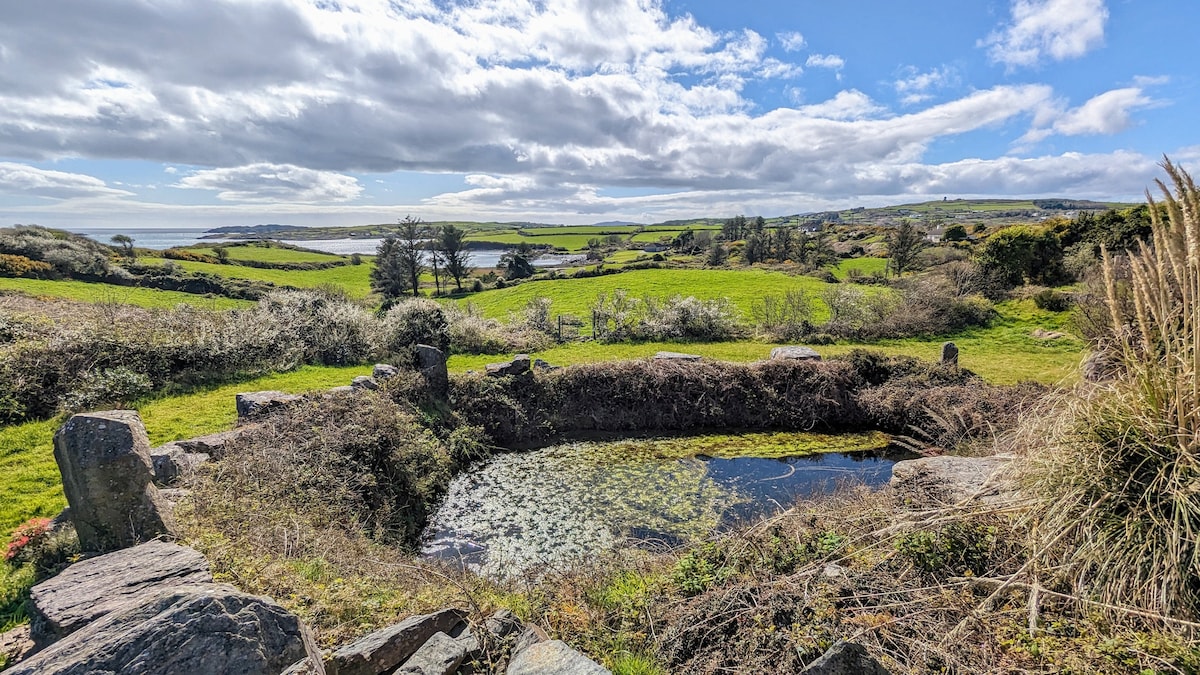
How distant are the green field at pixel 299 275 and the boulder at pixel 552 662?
32015mm

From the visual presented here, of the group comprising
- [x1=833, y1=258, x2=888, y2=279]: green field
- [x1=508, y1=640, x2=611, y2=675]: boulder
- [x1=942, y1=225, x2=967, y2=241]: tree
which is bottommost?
[x1=508, y1=640, x2=611, y2=675]: boulder

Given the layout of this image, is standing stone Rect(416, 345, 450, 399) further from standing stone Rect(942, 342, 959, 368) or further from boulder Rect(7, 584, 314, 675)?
standing stone Rect(942, 342, 959, 368)

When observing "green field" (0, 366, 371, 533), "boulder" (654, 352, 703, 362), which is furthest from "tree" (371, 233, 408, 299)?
"boulder" (654, 352, 703, 362)

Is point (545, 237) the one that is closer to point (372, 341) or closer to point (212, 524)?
point (372, 341)

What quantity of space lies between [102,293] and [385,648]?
89.3 ft

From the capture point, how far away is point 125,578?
152 inches

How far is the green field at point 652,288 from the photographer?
27.1m

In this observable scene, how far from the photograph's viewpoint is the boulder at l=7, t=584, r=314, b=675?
2559 mm

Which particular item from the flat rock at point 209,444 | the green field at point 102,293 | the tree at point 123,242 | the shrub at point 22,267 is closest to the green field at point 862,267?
the flat rock at point 209,444

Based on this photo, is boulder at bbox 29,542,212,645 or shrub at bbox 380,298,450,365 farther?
shrub at bbox 380,298,450,365

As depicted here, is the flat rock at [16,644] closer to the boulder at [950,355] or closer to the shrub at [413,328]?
the shrub at [413,328]

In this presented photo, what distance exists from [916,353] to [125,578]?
20.0m

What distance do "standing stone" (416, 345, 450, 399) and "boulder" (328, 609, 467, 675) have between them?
9.27 meters

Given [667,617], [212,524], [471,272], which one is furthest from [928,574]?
[471,272]
